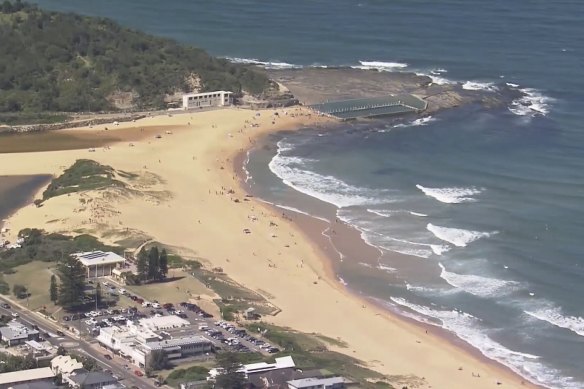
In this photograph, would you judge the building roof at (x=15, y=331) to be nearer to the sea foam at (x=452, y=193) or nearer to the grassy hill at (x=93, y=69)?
the sea foam at (x=452, y=193)

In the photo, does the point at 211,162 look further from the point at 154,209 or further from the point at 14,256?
the point at 14,256

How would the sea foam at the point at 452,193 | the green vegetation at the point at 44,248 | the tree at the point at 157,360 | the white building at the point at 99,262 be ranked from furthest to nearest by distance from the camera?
the sea foam at the point at 452,193 → the green vegetation at the point at 44,248 → the white building at the point at 99,262 → the tree at the point at 157,360

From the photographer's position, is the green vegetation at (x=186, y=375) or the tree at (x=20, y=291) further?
the tree at (x=20, y=291)

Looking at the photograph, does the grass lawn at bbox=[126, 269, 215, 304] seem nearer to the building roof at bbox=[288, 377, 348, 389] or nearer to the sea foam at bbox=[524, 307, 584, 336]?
the building roof at bbox=[288, 377, 348, 389]

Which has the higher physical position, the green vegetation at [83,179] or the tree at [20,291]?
the tree at [20,291]

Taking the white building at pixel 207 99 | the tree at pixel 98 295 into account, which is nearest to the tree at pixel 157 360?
the tree at pixel 98 295

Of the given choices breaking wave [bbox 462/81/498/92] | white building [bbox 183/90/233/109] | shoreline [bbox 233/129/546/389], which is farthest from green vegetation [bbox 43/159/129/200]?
breaking wave [bbox 462/81/498/92]

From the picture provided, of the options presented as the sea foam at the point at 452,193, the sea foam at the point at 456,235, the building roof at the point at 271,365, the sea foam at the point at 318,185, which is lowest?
the sea foam at the point at 318,185
